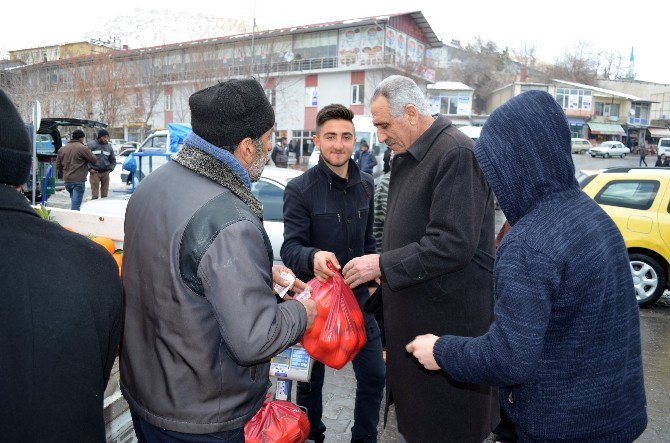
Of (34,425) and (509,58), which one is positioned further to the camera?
(509,58)

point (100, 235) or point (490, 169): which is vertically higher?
point (490, 169)

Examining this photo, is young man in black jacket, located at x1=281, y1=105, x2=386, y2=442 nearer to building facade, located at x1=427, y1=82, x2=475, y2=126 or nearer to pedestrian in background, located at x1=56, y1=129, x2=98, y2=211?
pedestrian in background, located at x1=56, y1=129, x2=98, y2=211

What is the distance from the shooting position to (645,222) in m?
7.03

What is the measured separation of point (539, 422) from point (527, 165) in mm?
796

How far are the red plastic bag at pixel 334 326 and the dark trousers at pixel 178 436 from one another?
0.80 meters

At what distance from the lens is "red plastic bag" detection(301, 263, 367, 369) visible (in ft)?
8.80

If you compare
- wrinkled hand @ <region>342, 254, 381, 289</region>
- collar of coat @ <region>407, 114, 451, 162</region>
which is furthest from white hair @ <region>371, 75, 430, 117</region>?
wrinkled hand @ <region>342, 254, 381, 289</region>

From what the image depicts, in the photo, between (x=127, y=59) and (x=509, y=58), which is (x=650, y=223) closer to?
(x=127, y=59)

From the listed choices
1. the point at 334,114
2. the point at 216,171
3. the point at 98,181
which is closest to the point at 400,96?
the point at 334,114

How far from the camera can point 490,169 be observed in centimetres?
165

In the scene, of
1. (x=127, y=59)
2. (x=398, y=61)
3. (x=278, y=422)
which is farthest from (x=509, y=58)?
(x=278, y=422)

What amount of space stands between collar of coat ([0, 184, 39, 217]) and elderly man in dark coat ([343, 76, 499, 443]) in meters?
1.55

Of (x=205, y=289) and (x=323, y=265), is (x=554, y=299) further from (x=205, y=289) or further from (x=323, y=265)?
(x=323, y=265)

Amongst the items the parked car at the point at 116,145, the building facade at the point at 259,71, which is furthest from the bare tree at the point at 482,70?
the parked car at the point at 116,145
